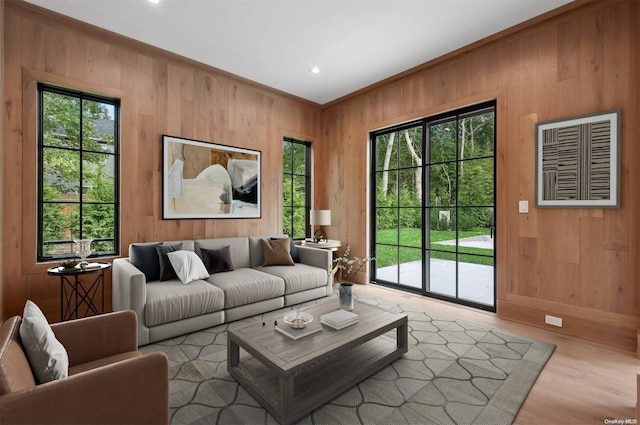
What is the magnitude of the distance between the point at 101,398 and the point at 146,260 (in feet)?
7.09

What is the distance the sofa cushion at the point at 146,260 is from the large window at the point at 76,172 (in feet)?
1.54

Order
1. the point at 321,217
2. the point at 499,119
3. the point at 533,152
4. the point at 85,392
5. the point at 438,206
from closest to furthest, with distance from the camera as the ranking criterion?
1. the point at 85,392
2. the point at 533,152
3. the point at 499,119
4. the point at 438,206
5. the point at 321,217

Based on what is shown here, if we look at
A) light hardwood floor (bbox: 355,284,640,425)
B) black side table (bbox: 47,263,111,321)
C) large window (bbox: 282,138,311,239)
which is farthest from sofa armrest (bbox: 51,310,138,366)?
large window (bbox: 282,138,311,239)

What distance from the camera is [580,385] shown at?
2037 millimetres

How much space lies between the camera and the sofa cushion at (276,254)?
4004 millimetres

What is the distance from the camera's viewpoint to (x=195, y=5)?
280 cm

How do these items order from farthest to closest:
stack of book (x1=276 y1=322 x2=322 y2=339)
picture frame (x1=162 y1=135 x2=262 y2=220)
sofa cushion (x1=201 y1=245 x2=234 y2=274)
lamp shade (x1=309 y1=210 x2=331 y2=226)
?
lamp shade (x1=309 y1=210 x2=331 y2=226), picture frame (x1=162 y1=135 x2=262 y2=220), sofa cushion (x1=201 y1=245 x2=234 y2=274), stack of book (x1=276 y1=322 x2=322 y2=339)

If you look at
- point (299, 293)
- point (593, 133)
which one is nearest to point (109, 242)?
point (299, 293)

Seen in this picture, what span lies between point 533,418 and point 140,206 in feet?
13.0

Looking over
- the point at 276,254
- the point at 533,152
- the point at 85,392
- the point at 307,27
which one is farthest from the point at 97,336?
the point at 533,152

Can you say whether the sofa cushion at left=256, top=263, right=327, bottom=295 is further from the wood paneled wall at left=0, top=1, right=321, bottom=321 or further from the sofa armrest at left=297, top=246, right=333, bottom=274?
the wood paneled wall at left=0, top=1, right=321, bottom=321

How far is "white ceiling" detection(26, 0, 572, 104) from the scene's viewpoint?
9.21 feet

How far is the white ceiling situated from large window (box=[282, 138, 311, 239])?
1421 mm

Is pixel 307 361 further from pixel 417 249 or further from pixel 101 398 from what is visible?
pixel 417 249
